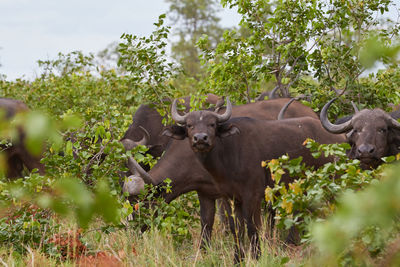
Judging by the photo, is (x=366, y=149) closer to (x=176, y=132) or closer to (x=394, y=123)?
(x=394, y=123)

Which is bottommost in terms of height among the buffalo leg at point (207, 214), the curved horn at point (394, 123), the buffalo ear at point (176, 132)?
the buffalo leg at point (207, 214)

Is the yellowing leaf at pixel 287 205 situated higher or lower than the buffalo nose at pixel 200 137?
lower

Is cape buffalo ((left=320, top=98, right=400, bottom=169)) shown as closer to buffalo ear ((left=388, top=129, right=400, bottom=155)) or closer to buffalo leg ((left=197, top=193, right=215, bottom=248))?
buffalo ear ((left=388, top=129, right=400, bottom=155))

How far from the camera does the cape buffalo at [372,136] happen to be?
16.3 feet

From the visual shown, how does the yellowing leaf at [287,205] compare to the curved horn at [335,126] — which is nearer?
the yellowing leaf at [287,205]

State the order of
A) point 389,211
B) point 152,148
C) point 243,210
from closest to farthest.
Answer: point 389,211 < point 243,210 < point 152,148

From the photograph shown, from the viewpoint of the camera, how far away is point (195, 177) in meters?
6.03

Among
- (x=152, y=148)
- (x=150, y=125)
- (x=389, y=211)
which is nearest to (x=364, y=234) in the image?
(x=389, y=211)

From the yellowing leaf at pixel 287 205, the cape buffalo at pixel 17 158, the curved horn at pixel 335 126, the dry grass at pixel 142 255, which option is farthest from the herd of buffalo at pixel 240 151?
the cape buffalo at pixel 17 158

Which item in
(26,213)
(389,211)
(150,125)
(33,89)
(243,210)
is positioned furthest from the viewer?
(33,89)

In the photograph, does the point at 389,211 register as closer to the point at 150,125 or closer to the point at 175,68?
the point at 175,68

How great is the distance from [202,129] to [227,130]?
1.02ft

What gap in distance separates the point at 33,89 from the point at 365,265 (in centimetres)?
953

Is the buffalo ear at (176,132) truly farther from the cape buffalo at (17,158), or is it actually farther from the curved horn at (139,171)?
the cape buffalo at (17,158)
